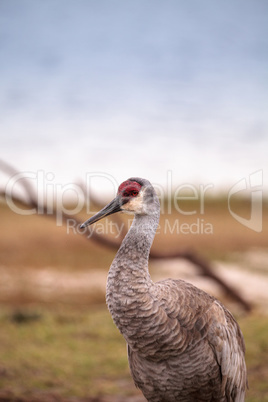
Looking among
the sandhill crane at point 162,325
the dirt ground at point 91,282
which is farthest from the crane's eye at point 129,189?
the dirt ground at point 91,282

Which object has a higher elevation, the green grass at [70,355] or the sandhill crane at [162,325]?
the sandhill crane at [162,325]

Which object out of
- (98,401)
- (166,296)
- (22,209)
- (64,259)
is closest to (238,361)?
(166,296)

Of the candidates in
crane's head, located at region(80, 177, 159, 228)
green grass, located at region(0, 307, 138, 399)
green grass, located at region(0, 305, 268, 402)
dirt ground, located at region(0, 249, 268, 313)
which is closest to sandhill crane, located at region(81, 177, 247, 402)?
crane's head, located at region(80, 177, 159, 228)

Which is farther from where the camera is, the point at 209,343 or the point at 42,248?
the point at 42,248

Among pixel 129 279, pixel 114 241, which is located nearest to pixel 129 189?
pixel 129 279

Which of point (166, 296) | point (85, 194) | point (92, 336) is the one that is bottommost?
point (92, 336)

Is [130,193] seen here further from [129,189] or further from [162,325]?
[162,325]

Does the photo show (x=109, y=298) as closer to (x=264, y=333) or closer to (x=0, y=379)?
(x=0, y=379)

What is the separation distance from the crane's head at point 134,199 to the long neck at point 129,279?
Result: 14cm

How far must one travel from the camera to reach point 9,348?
26.4 feet

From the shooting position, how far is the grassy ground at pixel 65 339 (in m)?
6.45

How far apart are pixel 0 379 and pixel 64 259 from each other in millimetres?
8432

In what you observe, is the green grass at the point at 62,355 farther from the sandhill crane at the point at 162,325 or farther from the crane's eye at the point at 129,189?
the crane's eye at the point at 129,189

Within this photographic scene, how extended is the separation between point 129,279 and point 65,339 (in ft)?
18.1
